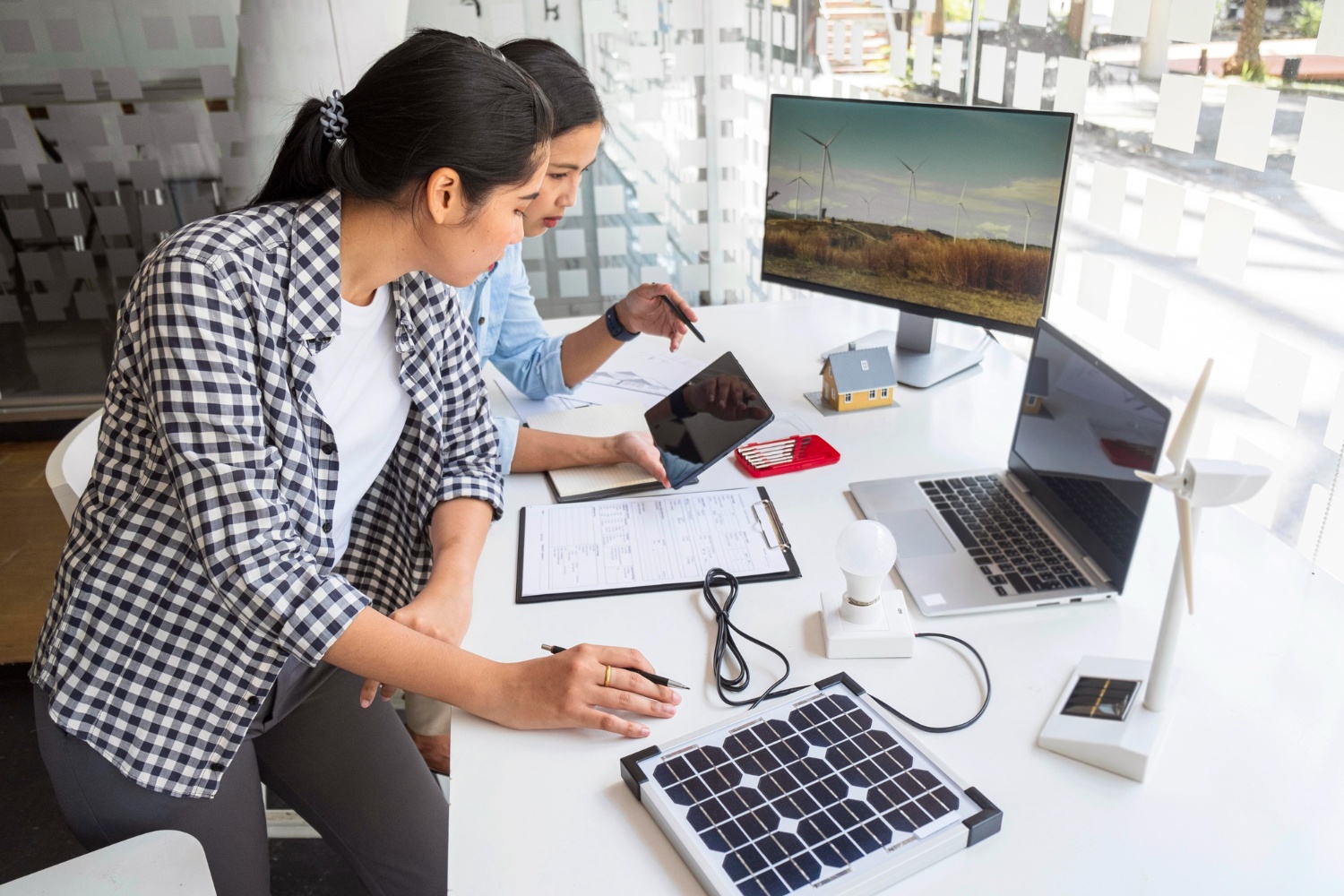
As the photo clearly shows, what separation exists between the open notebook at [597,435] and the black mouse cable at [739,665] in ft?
0.88

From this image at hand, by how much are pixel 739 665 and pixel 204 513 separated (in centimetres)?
56

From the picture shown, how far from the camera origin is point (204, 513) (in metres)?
0.96

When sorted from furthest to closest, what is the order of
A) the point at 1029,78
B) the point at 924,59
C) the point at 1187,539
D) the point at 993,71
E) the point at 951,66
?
1. the point at 924,59
2. the point at 951,66
3. the point at 993,71
4. the point at 1029,78
5. the point at 1187,539

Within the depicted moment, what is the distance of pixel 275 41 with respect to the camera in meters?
2.97

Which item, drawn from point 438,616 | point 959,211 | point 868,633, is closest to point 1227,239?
point 959,211

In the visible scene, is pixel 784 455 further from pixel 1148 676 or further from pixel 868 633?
pixel 1148 676

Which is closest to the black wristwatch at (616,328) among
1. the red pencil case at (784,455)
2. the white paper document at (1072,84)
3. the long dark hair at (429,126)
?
the red pencil case at (784,455)

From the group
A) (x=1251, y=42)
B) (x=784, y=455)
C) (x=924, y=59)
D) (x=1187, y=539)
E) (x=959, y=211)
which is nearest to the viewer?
(x=1187, y=539)

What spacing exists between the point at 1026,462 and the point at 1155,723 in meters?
0.48

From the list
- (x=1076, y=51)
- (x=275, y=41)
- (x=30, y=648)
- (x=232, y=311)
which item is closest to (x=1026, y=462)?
(x=1076, y=51)

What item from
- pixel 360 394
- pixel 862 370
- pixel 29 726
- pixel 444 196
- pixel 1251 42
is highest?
pixel 1251 42

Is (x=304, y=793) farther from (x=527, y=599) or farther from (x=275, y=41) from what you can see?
(x=275, y=41)

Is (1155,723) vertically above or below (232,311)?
below

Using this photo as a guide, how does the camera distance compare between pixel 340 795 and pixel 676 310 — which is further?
pixel 676 310
